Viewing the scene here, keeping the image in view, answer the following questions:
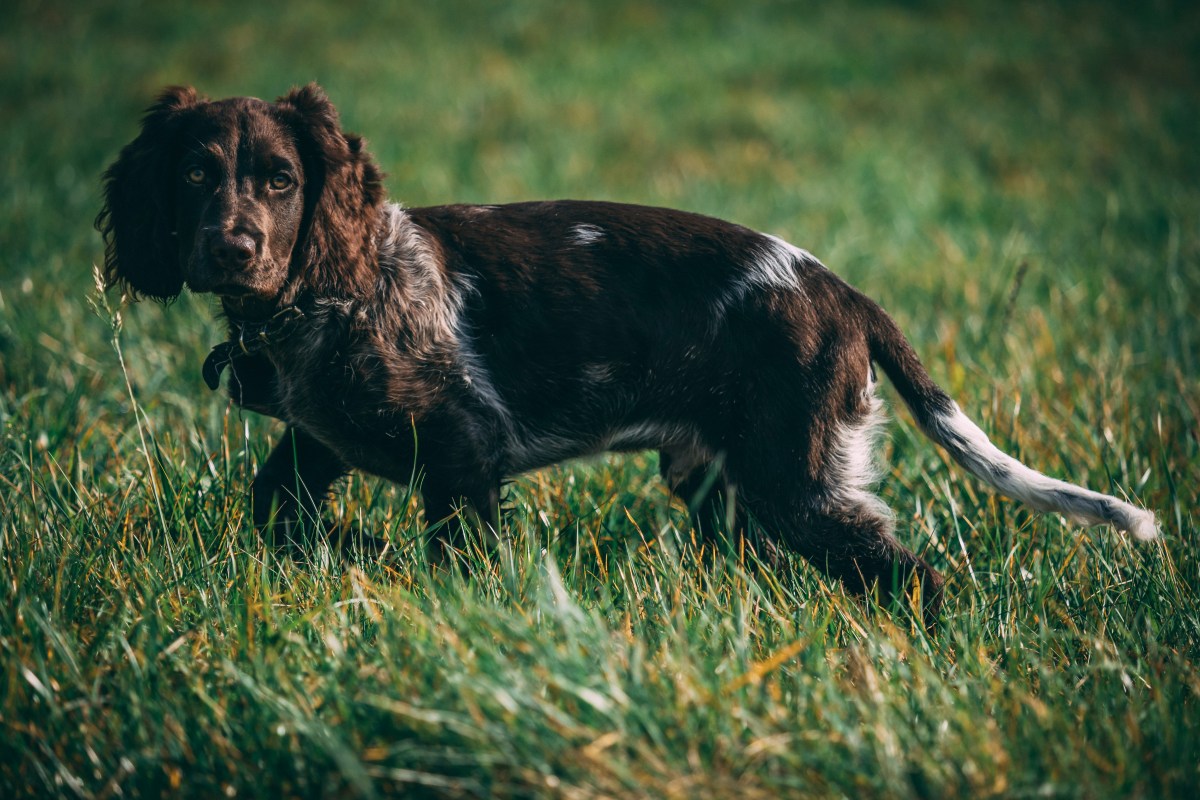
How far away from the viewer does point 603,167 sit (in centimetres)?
795

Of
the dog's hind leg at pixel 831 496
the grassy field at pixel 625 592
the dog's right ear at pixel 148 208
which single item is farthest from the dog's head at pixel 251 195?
the dog's hind leg at pixel 831 496

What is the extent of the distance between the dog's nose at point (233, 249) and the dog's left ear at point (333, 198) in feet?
0.62

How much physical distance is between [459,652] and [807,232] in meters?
4.95

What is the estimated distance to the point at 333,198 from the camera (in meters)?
2.48

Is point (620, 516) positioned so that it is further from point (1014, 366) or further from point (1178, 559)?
point (1014, 366)

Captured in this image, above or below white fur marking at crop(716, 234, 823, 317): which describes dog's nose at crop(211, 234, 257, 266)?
above

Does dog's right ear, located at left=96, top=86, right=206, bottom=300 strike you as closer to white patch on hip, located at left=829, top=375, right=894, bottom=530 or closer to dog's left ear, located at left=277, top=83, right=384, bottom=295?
dog's left ear, located at left=277, top=83, right=384, bottom=295

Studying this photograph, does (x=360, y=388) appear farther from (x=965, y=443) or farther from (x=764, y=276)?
(x=965, y=443)

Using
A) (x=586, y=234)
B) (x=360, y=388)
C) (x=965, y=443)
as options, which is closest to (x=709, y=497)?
(x=965, y=443)

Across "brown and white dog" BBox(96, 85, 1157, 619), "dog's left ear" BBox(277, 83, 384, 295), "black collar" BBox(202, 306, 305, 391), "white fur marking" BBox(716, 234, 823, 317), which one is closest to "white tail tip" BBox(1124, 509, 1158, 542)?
"brown and white dog" BBox(96, 85, 1157, 619)

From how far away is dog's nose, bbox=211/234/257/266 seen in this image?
2.24 m

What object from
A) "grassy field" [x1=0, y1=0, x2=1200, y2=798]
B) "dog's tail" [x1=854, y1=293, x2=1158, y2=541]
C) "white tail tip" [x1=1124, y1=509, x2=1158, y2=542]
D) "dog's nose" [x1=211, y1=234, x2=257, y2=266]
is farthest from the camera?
"dog's tail" [x1=854, y1=293, x2=1158, y2=541]

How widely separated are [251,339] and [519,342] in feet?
2.11

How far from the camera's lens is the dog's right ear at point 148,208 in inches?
97.0
